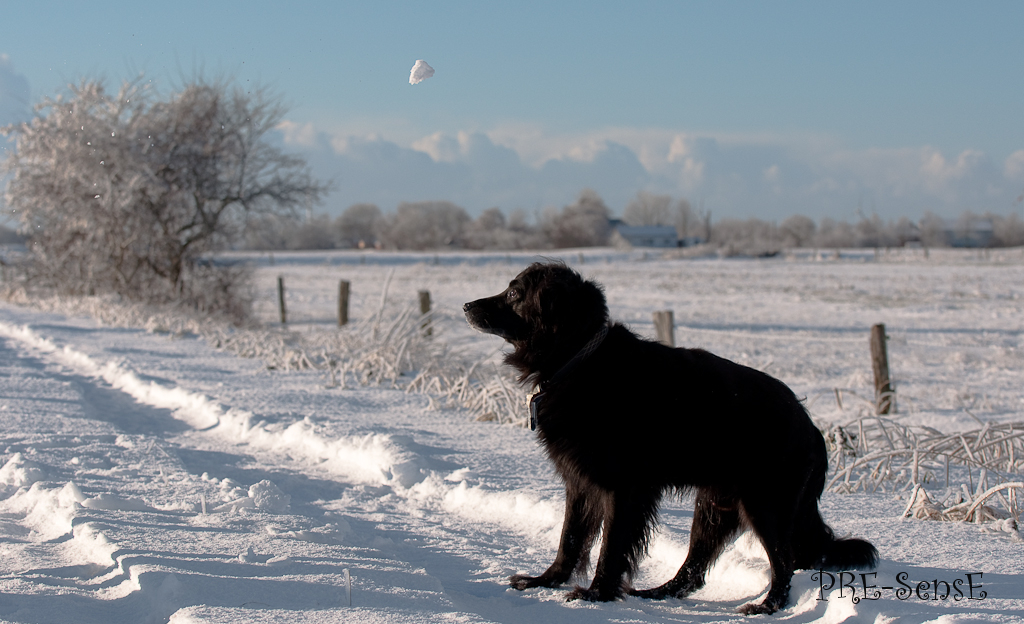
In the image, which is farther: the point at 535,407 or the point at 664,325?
the point at 664,325

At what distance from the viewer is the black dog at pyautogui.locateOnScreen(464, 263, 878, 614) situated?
110 inches

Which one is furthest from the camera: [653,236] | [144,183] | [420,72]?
[653,236]

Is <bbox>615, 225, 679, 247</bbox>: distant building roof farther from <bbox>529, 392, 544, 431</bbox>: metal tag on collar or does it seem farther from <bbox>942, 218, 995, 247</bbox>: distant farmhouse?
<bbox>529, 392, 544, 431</bbox>: metal tag on collar

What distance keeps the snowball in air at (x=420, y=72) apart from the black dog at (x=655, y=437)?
4.24 feet

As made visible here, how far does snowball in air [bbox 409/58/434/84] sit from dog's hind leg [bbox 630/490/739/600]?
237cm

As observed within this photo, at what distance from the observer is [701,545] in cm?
312

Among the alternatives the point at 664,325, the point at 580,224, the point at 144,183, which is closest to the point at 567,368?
the point at 664,325

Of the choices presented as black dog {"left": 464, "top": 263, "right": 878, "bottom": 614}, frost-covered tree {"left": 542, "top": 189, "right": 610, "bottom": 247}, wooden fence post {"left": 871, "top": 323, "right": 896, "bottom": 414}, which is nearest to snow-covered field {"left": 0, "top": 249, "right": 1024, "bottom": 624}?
black dog {"left": 464, "top": 263, "right": 878, "bottom": 614}

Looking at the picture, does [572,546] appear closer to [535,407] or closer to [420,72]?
[535,407]

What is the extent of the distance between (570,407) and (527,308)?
1.47ft

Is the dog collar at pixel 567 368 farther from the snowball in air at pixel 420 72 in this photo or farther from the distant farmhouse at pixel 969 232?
the distant farmhouse at pixel 969 232

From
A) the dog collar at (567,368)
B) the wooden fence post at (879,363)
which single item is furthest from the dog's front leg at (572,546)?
the wooden fence post at (879,363)

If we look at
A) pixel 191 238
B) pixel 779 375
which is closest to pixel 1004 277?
pixel 779 375

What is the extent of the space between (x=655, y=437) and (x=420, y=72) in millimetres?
2214
